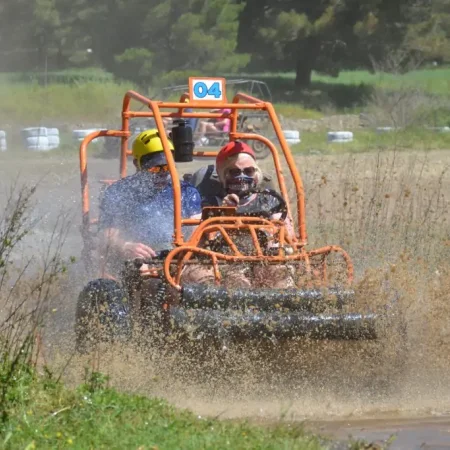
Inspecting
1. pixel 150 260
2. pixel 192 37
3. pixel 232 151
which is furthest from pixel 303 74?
pixel 150 260

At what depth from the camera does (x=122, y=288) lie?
24.4ft

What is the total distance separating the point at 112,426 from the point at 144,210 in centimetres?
303

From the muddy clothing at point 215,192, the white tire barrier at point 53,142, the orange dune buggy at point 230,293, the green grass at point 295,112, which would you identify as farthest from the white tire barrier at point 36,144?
the orange dune buggy at point 230,293

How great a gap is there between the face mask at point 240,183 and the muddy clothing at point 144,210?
0.97 feet

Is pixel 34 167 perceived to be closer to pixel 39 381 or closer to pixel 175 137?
pixel 175 137

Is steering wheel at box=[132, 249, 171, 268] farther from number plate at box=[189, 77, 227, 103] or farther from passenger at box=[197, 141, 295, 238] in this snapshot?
number plate at box=[189, 77, 227, 103]

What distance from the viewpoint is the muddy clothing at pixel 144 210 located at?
322 inches

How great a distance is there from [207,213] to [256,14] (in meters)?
32.3

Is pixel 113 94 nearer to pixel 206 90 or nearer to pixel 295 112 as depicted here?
pixel 295 112

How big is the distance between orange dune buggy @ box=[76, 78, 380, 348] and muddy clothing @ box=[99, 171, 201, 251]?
301 mm

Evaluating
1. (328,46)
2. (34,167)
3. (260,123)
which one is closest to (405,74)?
(328,46)

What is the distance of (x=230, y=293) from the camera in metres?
6.80

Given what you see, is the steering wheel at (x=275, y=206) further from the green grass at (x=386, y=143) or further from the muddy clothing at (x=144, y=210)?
the green grass at (x=386, y=143)

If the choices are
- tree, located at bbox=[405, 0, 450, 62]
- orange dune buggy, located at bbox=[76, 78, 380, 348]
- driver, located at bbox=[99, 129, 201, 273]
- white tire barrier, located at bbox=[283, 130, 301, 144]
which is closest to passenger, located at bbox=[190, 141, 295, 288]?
orange dune buggy, located at bbox=[76, 78, 380, 348]
